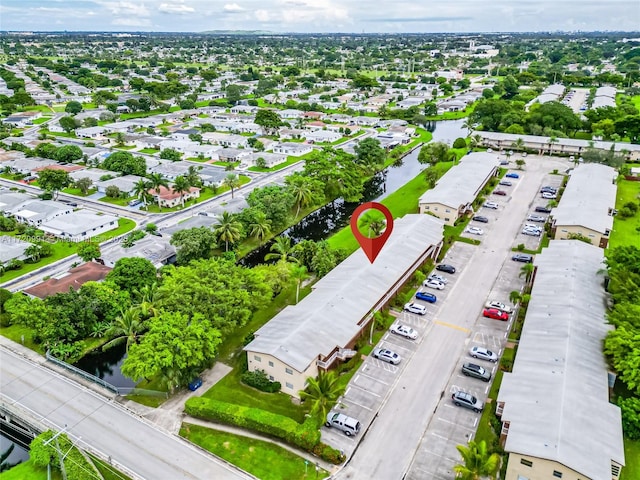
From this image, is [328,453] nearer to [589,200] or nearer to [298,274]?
[298,274]

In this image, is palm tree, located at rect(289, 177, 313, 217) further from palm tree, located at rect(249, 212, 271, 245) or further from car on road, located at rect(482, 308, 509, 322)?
car on road, located at rect(482, 308, 509, 322)

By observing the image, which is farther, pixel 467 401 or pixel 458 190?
pixel 458 190

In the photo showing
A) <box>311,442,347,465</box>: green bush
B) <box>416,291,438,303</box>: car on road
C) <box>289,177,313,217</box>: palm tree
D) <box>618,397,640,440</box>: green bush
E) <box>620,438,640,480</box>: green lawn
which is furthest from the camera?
<box>289,177,313,217</box>: palm tree

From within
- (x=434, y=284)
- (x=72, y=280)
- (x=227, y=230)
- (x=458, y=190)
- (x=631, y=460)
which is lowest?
(x=631, y=460)

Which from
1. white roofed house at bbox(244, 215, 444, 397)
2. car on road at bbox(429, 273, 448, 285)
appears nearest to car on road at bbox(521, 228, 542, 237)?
white roofed house at bbox(244, 215, 444, 397)

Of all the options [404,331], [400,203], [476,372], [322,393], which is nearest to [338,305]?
[404,331]

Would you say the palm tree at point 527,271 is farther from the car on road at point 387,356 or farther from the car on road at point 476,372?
the car on road at point 387,356
